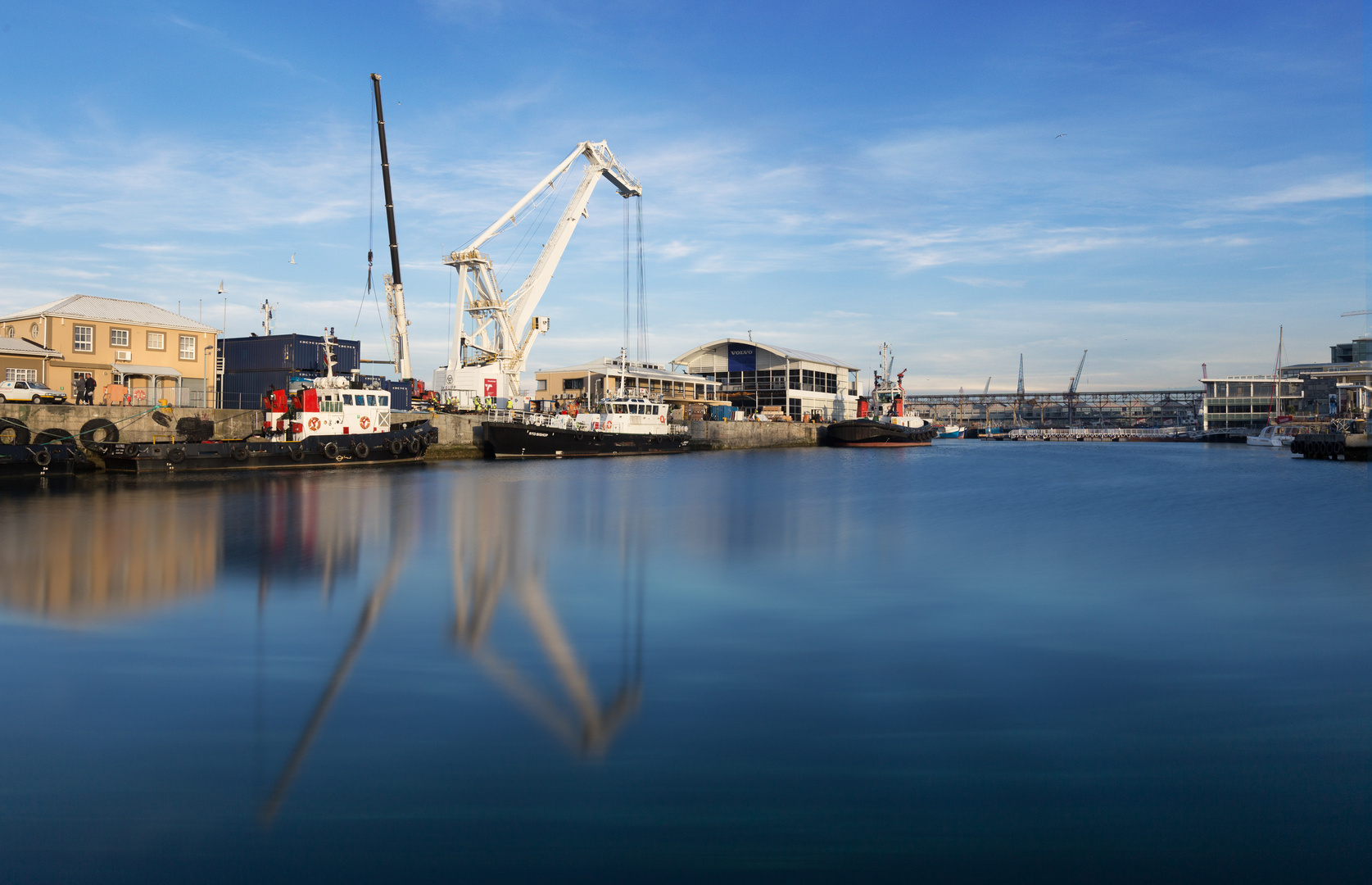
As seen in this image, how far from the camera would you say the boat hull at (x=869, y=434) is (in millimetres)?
62156

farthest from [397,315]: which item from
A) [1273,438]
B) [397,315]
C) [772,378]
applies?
[1273,438]

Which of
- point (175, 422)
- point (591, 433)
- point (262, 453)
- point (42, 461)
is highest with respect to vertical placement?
point (175, 422)

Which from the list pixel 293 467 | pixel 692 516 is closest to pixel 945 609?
pixel 692 516

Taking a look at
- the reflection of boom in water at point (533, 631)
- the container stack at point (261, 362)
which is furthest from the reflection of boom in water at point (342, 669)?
the container stack at point (261, 362)

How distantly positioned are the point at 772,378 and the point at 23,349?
55901mm

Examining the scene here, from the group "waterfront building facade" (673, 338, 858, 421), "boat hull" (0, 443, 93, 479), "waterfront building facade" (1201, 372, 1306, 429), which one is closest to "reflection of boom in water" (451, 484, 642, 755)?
"boat hull" (0, 443, 93, 479)

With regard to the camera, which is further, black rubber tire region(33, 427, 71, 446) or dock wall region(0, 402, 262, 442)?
dock wall region(0, 402, 262, 442)

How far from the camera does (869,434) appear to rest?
62188 millimetres

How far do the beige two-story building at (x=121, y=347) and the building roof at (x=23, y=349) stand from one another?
1.16 ft

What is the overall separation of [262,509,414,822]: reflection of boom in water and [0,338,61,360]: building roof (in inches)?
1124

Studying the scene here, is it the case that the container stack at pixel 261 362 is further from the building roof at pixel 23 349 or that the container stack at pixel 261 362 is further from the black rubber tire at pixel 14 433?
the black rubber tire at pixel 14 433

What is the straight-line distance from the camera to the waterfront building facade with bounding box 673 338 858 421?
75562 millimetres

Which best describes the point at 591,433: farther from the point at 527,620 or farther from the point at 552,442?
the point at 527,620

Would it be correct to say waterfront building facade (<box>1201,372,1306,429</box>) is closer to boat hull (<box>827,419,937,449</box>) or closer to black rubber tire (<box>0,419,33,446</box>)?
boat hull (<box>827,419,937,449</box>)
